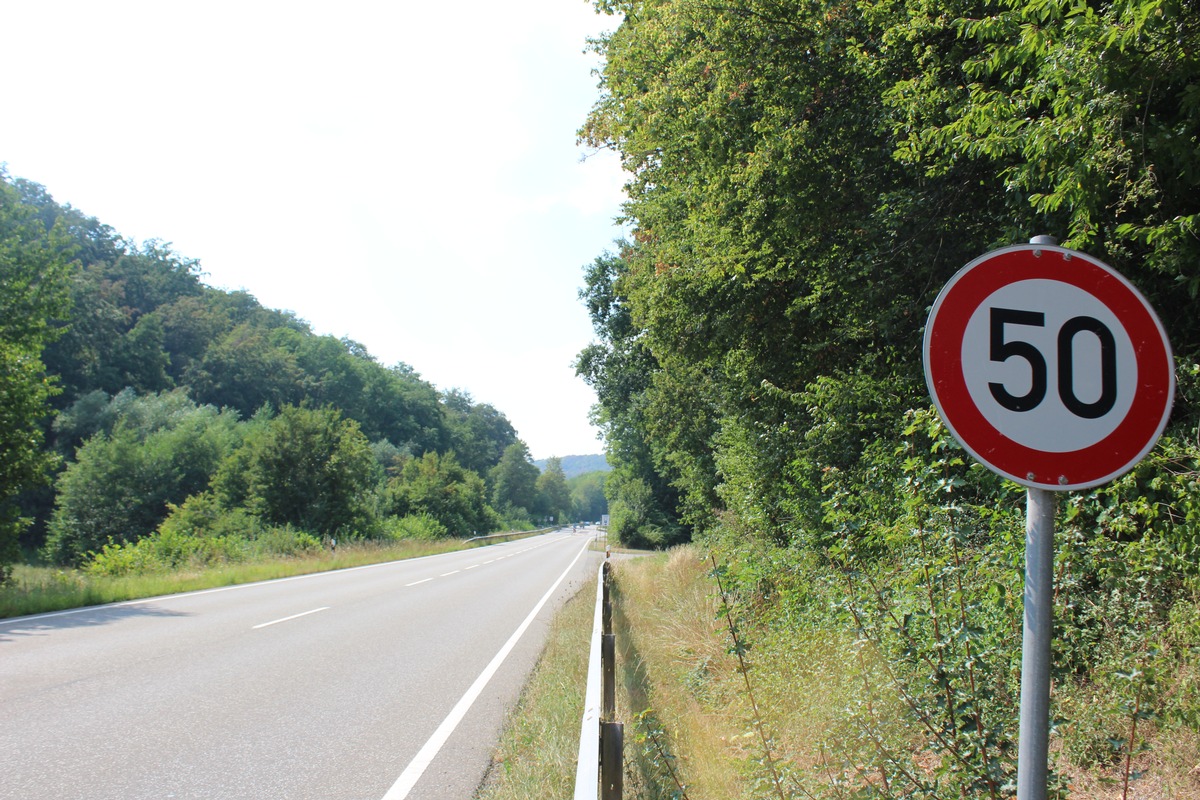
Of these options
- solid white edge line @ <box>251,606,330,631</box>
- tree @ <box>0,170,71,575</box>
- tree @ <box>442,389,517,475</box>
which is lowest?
solid white edge line @ <box>251,606,330,631</box>

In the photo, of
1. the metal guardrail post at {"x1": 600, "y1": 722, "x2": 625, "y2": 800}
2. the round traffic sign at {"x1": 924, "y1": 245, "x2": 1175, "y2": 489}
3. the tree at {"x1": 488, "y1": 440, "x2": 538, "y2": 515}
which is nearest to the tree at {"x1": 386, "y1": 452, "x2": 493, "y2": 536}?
the tree at {"x1": 488, "y1": 440, "x2": 538, "y2": 515}

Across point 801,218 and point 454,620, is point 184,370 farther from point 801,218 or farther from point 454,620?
point 801,218

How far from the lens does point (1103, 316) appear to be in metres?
2.14

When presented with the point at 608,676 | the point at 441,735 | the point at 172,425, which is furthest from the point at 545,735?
the point at 172,425

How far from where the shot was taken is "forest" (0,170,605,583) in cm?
1883

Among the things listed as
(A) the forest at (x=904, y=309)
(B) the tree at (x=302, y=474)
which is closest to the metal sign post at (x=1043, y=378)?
(A) the forest at (x=904, y=309)

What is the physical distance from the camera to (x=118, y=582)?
16.9m

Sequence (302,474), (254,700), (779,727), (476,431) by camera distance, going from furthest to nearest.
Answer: (476,431) < (302,474) < (254,700) < (779,727)

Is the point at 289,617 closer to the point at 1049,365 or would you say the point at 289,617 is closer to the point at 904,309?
the point at 904,309

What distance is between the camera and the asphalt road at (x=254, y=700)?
16.3 feet

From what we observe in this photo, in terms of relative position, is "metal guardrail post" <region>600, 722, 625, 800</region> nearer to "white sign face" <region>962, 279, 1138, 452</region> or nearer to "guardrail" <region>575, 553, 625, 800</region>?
"guardrail" <region>575, 553, 625, 800</region>

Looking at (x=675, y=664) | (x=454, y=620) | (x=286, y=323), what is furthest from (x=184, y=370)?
(x=675, y=664)

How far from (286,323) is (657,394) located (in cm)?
10145

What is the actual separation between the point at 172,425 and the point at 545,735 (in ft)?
197
